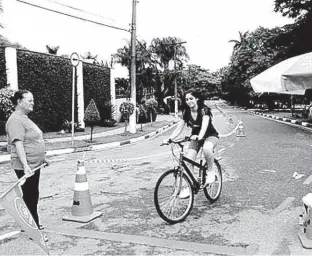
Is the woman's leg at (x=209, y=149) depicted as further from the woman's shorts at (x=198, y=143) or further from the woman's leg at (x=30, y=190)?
the woman's leg at (x=30, y=190)

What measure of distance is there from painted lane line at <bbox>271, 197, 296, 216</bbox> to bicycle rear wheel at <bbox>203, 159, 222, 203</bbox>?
97cm

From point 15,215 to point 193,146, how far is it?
114 inches

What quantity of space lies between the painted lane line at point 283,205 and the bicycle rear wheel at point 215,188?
3.18ft

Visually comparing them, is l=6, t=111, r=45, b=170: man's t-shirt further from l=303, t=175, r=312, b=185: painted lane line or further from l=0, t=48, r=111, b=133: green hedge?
l=0, t=48, r=111, b=133: green hedge

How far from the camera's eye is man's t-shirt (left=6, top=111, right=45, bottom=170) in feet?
15.4

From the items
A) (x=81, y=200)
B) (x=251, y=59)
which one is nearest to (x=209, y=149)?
(x=81, y=200)

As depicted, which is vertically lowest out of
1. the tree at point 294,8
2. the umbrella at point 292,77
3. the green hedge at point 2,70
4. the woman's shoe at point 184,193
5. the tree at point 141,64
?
the woman's shoe at point 184,193

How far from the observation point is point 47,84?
2159 cm

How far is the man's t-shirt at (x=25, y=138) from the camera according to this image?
4.68 metres

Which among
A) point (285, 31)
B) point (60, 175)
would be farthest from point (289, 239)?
point (285, 31)

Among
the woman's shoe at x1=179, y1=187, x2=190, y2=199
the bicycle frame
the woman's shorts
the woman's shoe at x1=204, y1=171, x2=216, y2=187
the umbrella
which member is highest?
the umbrella

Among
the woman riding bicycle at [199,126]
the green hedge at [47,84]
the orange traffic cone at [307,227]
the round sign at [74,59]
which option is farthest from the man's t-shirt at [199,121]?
the green hedge at [47,84]

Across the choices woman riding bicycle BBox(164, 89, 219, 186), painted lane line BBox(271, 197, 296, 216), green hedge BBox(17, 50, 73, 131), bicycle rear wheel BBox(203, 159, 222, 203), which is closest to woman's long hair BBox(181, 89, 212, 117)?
woman riding bicycle BBox(164, 89, 219, 186)

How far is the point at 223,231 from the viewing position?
519 cm
